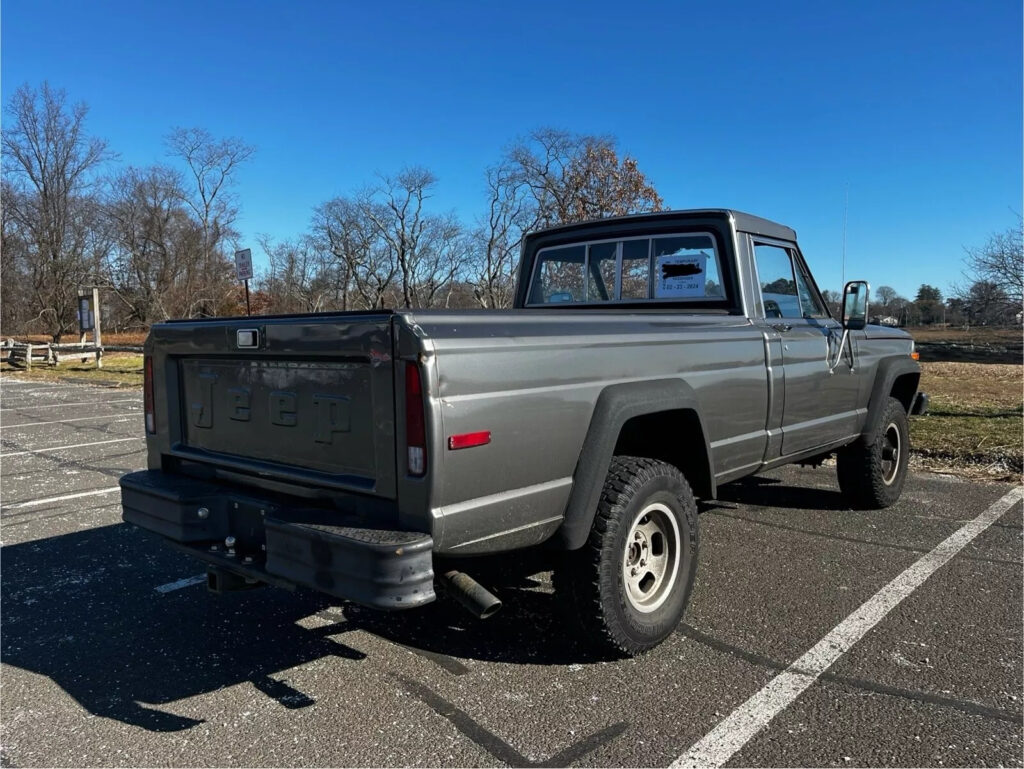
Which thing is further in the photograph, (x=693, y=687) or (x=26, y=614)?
(x=26, y=614)

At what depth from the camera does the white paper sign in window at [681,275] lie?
173 inches

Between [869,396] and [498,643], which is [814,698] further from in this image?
[869,396]

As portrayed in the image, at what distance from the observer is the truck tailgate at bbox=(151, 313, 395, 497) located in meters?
2.58

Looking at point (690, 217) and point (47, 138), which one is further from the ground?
point (47, 138)

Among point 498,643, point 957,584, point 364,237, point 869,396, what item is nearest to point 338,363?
point 498,643

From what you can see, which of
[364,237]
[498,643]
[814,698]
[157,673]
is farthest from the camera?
[364,237]

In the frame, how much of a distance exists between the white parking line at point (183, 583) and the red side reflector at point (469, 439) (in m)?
2.62

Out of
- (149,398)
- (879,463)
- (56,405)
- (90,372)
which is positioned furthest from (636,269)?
(90,372)

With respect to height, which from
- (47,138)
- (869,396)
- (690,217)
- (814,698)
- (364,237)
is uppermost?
(47,138)

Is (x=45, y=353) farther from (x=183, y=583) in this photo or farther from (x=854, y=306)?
(x=854, y=306)

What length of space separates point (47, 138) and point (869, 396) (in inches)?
1902

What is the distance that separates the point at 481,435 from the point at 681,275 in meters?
2.41

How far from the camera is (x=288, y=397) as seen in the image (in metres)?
2.96

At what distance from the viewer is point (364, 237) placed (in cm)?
4662
